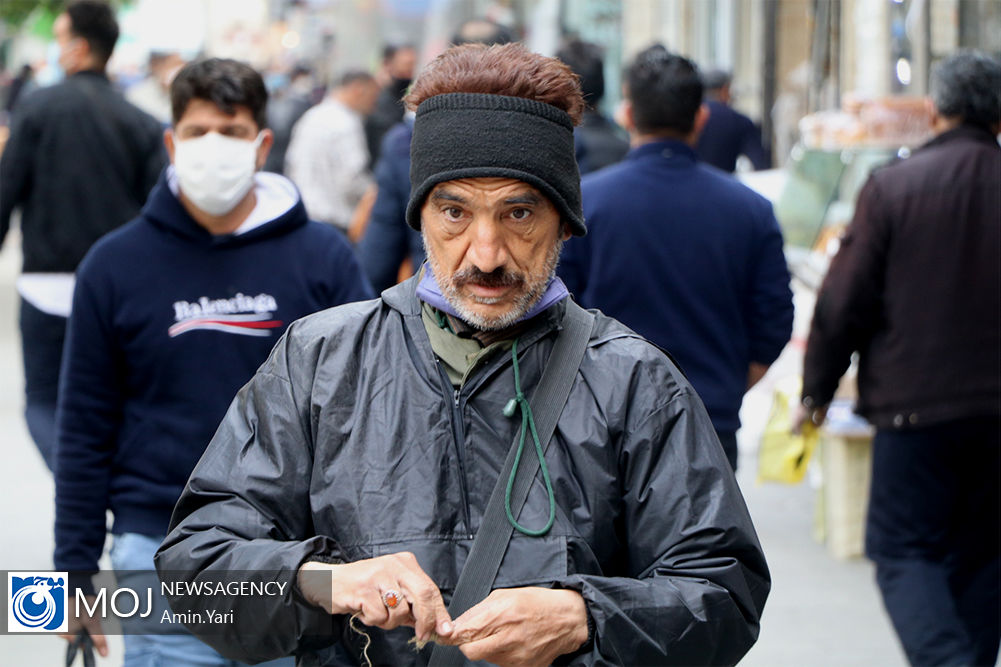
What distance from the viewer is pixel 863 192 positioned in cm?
486

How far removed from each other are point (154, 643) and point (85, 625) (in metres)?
0.17

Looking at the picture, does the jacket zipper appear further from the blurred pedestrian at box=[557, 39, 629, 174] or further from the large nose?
the blurred pedestrian at box=[557, 39, 629, 174]

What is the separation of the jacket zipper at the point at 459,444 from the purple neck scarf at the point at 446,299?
113 mm

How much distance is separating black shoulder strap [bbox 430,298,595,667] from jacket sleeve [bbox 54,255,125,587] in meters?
1.43

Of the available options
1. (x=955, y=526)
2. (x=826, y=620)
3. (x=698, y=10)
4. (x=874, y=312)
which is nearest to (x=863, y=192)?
(x=874, y=312)

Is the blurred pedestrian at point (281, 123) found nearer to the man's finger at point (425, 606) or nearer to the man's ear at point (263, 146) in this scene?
the man's ear at point (263, 146)

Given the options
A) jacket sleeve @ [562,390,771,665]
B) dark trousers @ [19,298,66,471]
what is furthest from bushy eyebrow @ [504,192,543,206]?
dark trousers @ [19,298,66,471]

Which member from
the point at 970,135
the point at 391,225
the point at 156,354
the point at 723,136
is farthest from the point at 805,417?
the point at 723,136

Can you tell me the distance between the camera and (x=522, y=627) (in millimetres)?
2088

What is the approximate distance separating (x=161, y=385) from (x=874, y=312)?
2476 millimetres

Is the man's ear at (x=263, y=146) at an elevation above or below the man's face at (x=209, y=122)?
below

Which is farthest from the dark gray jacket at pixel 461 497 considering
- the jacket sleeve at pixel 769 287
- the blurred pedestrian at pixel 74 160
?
the blurred pedestrian at pixel 74 160

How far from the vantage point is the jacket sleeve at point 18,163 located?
20.5 ft

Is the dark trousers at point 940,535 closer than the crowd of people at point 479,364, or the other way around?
the crowd of people at point 479,364
